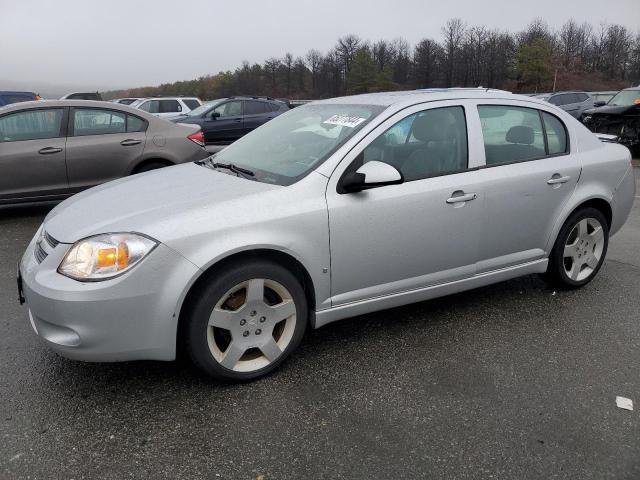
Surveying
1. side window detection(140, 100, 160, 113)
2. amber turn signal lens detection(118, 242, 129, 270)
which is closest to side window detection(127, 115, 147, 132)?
amber turn signal lens detection(118, 242, 129, 270)

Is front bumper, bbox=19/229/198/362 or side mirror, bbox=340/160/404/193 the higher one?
side mirror, bbox=340/160/404/193

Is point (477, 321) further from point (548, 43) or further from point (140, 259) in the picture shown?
point (548, 43)

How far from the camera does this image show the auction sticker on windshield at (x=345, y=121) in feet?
11.2

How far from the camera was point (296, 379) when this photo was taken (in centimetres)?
306

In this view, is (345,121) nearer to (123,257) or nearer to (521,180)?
(521,180)

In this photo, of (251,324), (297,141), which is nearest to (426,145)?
(297,141)

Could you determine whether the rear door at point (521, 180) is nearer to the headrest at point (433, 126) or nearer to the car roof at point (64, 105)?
the headrest at point (433, 126)

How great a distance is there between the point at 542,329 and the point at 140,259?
268 cm

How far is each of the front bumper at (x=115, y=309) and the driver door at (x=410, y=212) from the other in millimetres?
937

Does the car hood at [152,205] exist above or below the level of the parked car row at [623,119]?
above

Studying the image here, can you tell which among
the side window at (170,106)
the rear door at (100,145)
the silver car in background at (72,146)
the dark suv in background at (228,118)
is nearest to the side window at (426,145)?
the silver car in background at (72,146)

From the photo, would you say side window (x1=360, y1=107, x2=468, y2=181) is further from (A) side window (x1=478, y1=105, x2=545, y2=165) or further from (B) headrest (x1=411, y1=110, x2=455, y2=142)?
(A) side window (x1=478, y1=105, x2=545, y2=165)

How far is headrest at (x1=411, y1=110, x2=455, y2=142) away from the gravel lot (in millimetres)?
1281

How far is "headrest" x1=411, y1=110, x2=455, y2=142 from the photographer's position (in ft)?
11.6
